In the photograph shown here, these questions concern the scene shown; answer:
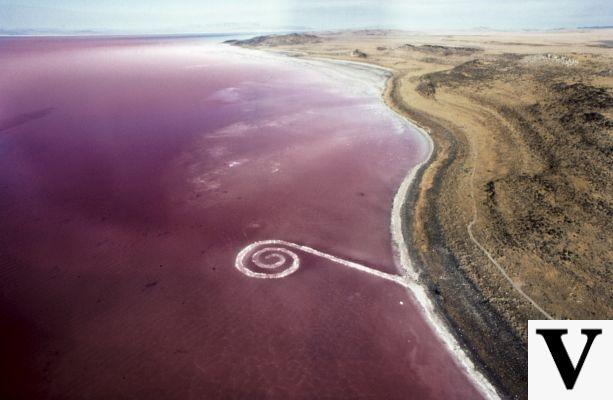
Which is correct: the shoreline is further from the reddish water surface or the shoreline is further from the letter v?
the letter v

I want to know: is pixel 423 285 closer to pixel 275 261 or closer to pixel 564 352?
pixel 564 352

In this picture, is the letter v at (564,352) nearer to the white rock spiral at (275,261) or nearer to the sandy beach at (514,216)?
the sandy beach at (514,216)

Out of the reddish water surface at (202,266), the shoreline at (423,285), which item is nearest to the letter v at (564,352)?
A: the shoreline at (423,285)

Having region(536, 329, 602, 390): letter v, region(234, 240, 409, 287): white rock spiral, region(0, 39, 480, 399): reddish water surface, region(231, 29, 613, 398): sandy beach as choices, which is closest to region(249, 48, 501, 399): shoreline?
region(231, 29, 613, 398): sandy beach

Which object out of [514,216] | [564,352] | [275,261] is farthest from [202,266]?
[514,216]

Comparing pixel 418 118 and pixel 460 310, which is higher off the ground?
pixel 418 118

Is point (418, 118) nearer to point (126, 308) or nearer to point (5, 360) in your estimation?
point (126, 308)

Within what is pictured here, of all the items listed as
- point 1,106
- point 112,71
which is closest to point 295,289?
point 1,106
